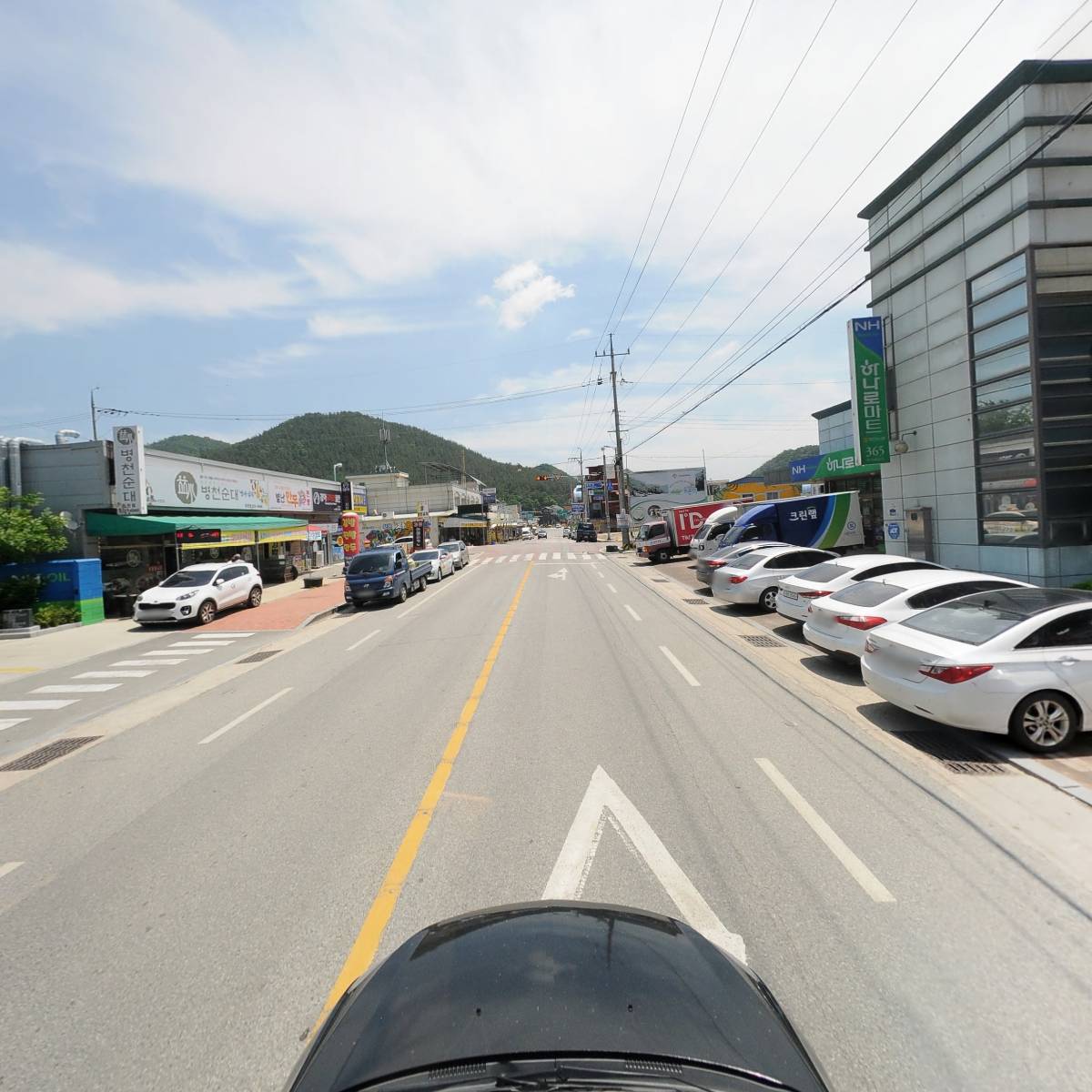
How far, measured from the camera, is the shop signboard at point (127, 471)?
22562 millimetres

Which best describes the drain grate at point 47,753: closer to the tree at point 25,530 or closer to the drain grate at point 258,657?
the drain grate at point 258,657

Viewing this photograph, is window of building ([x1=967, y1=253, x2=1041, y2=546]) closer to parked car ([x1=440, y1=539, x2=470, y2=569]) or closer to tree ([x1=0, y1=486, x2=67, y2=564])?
tree ([x1=0, y1=486, x2=67, y2=564])

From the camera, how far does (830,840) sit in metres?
4.81

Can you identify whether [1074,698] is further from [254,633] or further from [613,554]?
[613,554]

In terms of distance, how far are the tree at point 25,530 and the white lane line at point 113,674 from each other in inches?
311

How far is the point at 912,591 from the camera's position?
31.2 feet

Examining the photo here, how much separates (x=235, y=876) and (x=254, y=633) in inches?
554

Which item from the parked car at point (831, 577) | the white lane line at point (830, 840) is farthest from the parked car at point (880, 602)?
the white lane line at point (830, 840)

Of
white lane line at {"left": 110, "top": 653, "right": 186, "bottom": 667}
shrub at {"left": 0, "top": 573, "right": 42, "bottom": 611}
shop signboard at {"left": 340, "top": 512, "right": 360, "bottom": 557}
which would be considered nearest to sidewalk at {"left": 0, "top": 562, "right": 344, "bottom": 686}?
white lane line at {"left": 110, "top": 653, "right": 186, "bottom": 667}

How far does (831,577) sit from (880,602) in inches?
116

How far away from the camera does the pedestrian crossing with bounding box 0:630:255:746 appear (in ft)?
35.7

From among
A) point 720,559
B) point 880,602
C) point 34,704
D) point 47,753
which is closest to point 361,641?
point 34,704

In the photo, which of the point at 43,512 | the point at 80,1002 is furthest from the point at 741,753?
the point at 43,512

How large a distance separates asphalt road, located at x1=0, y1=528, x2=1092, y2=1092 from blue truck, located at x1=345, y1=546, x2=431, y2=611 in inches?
492
